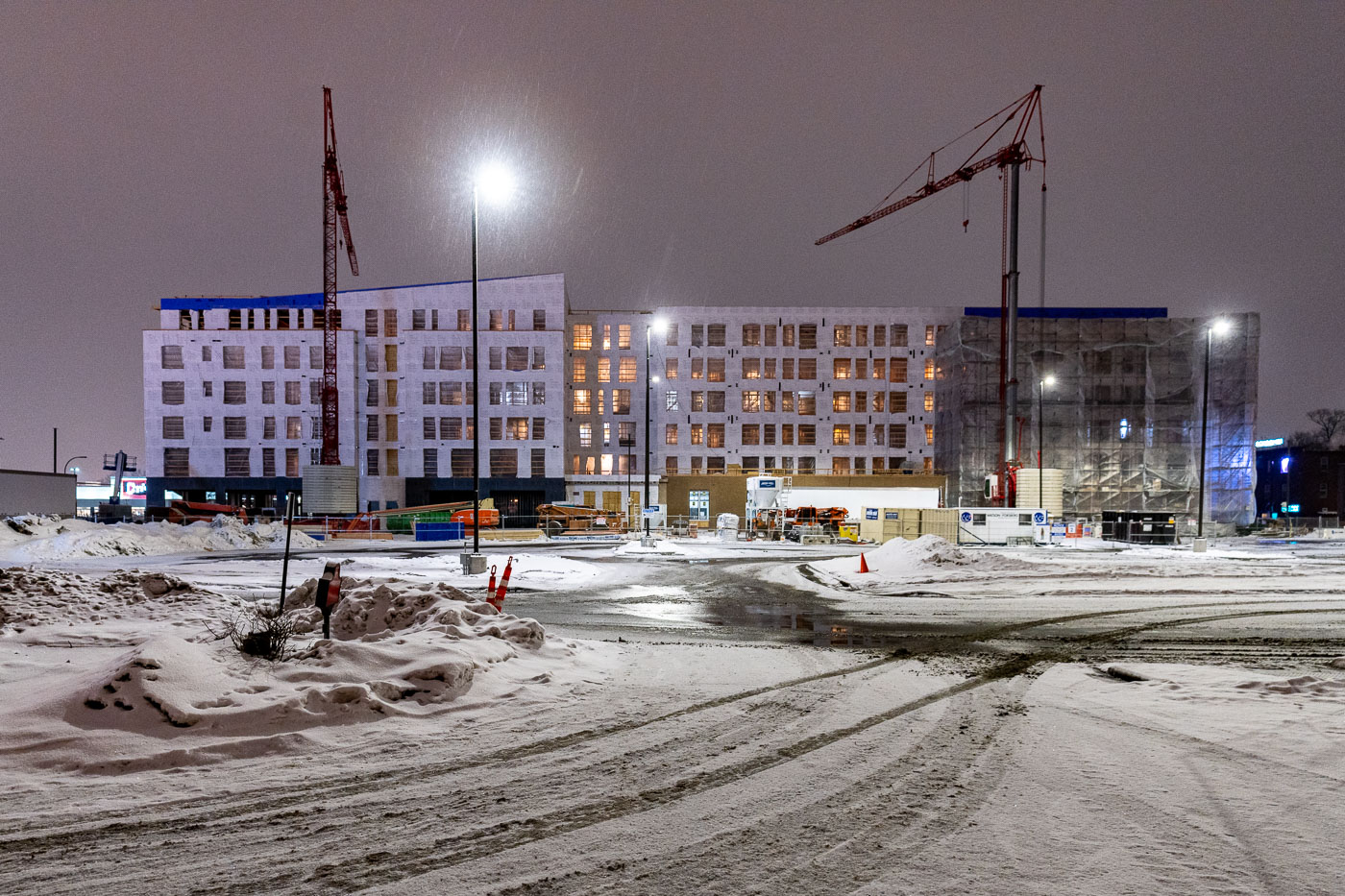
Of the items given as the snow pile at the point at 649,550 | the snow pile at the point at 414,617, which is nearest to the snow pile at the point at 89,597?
the snow pile at the point at 414,617

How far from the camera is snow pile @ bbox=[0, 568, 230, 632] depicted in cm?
992

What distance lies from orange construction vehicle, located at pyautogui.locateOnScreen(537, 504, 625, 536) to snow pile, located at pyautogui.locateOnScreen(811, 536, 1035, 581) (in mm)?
22381

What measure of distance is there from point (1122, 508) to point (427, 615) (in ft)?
186

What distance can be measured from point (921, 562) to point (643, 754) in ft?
54.1

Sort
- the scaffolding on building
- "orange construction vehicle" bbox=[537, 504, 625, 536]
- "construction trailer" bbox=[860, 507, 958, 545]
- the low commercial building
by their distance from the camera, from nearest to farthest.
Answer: "construction trailer" bbox=[860, 507, 958, 545] < "orange construction vehicle" bbox=[537, 504, 625, 536] < the scaffolding on building < the low commercial building

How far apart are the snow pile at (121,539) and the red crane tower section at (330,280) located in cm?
2379

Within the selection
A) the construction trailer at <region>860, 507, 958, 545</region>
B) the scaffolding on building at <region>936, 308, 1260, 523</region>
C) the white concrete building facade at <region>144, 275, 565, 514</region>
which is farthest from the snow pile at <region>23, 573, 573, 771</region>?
the scaffolding on building at <region>936, 308, 1260, 523</region>

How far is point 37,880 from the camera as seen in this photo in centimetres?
366

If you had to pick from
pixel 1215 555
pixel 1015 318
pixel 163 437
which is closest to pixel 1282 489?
pixel 1015 318

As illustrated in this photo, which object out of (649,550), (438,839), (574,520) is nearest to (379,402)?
(574,520)

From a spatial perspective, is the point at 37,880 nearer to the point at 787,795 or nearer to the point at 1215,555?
the point at 787,795

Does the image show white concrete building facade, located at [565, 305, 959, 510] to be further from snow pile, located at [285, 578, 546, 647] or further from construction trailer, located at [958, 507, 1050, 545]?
snow pile, located at [285, 578, 546, 647]

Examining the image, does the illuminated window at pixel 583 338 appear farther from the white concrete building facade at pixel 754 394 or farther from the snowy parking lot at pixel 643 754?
the snowy parking lot at pixel 643 754

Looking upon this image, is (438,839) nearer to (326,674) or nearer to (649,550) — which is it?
(326,674)
